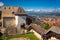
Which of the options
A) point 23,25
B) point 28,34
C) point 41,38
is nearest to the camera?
point 41,38

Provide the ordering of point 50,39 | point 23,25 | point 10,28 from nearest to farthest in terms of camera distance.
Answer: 1. point 50,39
2. point 10,28
3. point 23,25

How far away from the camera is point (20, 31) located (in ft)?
112

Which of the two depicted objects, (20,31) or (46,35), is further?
(20,31)

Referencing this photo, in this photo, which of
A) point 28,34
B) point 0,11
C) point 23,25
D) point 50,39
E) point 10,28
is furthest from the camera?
point 0,11

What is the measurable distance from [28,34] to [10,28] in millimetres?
3800

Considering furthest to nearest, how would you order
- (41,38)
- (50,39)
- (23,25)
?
1. (23,25)
2. (41,38)
3. (50,39)

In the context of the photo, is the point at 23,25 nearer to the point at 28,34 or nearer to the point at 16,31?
the point at 16,31

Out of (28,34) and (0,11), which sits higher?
(0,11)

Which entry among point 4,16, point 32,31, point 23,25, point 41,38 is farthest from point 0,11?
point 41,38

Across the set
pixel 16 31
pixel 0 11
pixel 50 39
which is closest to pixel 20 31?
pixel 16 31

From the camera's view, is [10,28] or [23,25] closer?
[10,28]

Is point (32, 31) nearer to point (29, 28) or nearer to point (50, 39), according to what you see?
point (29, 28)

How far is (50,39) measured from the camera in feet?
84.7

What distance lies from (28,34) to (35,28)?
210 centimetres
